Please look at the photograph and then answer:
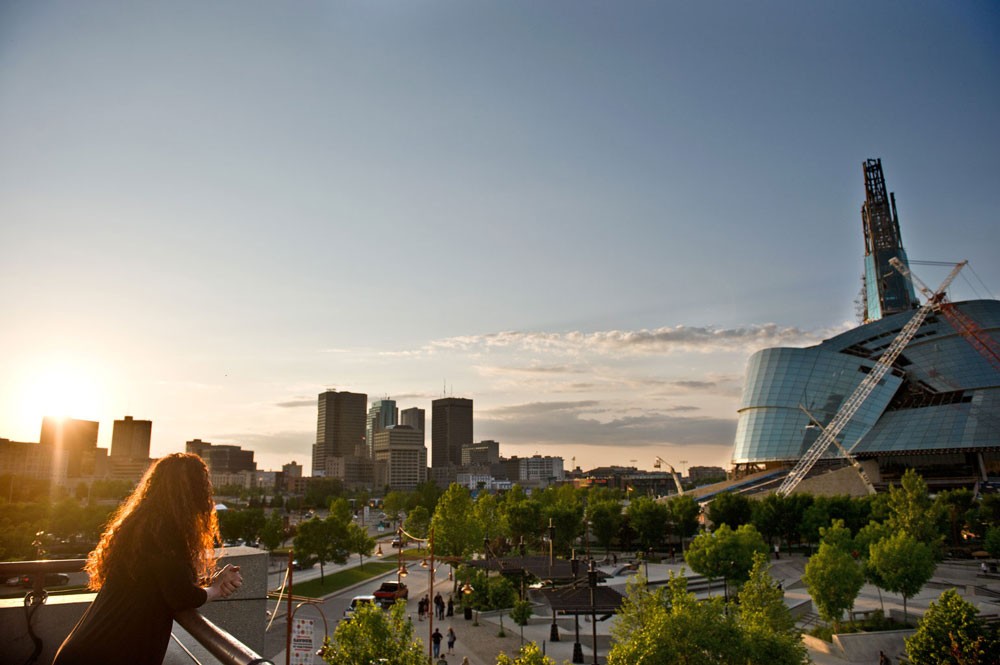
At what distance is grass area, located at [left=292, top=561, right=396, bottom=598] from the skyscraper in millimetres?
141504

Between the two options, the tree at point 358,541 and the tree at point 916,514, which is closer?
the tree at point 916,514

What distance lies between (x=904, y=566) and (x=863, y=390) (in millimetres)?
86970

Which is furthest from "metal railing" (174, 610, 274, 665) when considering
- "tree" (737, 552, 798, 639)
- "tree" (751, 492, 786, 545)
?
"tree" (751, 492, 786, 545)

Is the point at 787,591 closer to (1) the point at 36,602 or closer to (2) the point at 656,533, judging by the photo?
(2) the point at 656,533

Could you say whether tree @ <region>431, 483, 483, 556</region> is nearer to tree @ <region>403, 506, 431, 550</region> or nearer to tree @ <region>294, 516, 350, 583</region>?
tree @ <region>294, 516, 350, 583</region>

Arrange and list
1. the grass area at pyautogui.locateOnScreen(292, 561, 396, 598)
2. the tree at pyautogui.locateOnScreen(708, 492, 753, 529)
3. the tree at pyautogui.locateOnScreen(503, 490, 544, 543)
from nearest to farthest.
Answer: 1. the grass area at pyautogui.locateOnScreen(292, 561, 396, 598)
2. the tree at pyautogui.locateOnScreen(503, 490, 544, 543)
3. the tree at pyautogui.locateOnScreen(708, 492, 753, 529)

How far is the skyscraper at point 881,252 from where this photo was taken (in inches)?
6220

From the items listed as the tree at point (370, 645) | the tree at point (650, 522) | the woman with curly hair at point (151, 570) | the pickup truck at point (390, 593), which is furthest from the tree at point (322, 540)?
the woman with curly hair at point (151, 570)

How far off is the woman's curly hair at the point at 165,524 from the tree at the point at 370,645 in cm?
1507

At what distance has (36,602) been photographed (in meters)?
6.08

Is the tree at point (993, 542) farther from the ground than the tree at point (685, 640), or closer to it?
closer to it

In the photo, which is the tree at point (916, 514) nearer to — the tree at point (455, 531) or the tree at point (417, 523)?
the tree at point (455, 531)

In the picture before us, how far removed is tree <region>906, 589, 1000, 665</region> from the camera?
896 inches

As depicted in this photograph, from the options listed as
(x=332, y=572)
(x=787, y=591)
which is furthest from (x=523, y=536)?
(x=787, y=591)
